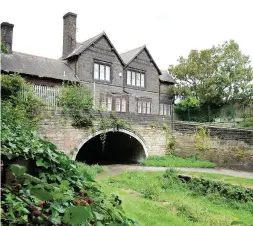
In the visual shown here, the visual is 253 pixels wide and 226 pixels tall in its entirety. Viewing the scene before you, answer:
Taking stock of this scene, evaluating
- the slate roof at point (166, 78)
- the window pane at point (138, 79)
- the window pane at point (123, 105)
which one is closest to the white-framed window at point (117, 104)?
the window pane at point (123, 105)

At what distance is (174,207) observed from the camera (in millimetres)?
9047

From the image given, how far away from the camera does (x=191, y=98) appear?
32469mm

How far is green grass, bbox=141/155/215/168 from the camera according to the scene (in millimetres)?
18625

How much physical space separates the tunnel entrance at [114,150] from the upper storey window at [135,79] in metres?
7.61

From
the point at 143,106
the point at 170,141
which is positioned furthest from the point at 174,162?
the point at 143,106

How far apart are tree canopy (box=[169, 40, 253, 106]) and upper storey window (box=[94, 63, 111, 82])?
867 cm

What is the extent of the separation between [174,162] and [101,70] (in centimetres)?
1155

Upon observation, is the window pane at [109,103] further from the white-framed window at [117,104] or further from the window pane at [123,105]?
the window pane at [123,105]

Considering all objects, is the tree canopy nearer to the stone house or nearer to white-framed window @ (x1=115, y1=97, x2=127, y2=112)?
the stone house

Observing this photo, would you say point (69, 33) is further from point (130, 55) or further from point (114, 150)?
point (114, 150)

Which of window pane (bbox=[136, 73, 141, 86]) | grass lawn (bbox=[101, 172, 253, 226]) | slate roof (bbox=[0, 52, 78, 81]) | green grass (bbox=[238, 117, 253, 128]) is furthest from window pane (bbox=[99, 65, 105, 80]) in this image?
grass lawn (bbox=[101, 172, 253, 226])

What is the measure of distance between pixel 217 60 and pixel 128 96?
1163 cm

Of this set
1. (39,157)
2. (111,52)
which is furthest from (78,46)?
(39,157)

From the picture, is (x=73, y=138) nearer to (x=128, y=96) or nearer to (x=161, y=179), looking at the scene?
(x=161, y=179)
